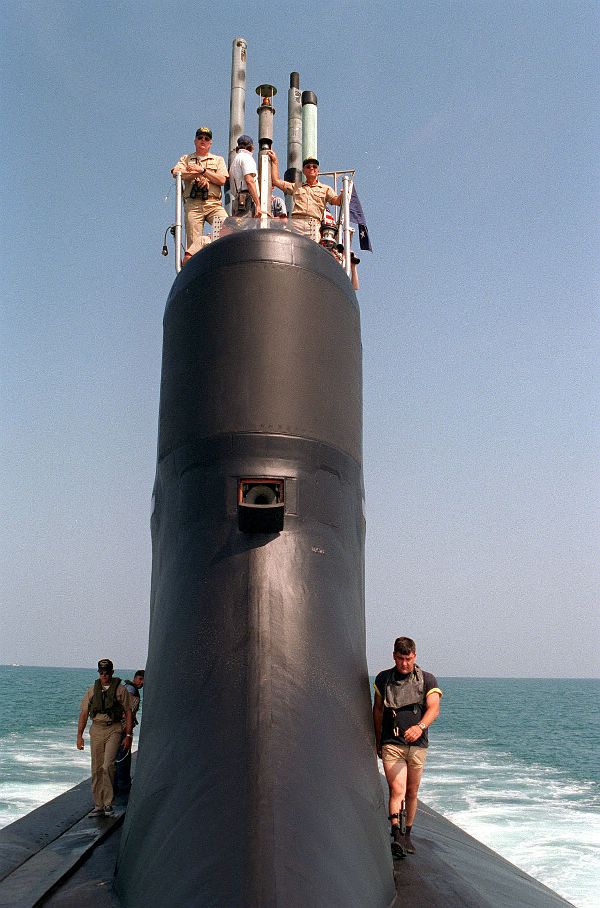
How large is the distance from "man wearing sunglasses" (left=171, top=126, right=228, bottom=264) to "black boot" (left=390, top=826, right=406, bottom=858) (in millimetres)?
5537

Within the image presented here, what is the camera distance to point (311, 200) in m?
8.57

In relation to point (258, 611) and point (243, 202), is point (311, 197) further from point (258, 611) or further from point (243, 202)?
point (258, 611)

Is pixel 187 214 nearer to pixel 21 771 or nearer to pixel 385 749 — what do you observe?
pixel 385 749

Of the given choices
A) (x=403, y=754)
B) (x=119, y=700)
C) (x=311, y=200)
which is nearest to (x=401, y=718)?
(x=403, y=754)

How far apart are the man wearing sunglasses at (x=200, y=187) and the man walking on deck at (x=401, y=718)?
462cm

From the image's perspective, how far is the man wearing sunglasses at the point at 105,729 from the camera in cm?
807

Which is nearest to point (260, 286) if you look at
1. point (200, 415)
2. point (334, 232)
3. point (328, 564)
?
point (200, 415)

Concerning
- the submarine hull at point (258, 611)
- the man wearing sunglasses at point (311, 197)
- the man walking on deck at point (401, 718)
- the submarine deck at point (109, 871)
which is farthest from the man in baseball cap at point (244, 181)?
the submarine deck at point (109, 871)

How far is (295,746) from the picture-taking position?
15.0 feet

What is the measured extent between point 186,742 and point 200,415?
2259 millimetres

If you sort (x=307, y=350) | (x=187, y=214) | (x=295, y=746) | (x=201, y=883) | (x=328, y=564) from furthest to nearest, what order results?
(x=187, y=214) → (x=307, y=350) → (x=328, y=564) → (x=295, y=746) → (x=201, y=883)

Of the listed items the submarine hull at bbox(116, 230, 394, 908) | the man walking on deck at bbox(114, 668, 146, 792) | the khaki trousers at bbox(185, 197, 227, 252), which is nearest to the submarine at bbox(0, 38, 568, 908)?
the submarine hull at bbox(116, 230, 394, 908)

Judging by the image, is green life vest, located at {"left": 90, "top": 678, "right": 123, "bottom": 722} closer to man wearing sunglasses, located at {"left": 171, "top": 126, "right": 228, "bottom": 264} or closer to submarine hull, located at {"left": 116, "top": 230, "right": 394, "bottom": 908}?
submarine hull, located at {"left": 116, "top": 230, "right": 394, "bottom": 908}

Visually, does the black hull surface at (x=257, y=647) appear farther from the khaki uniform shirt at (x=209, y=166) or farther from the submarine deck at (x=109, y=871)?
the khaki uniform shirt at (x=209, y=166)
